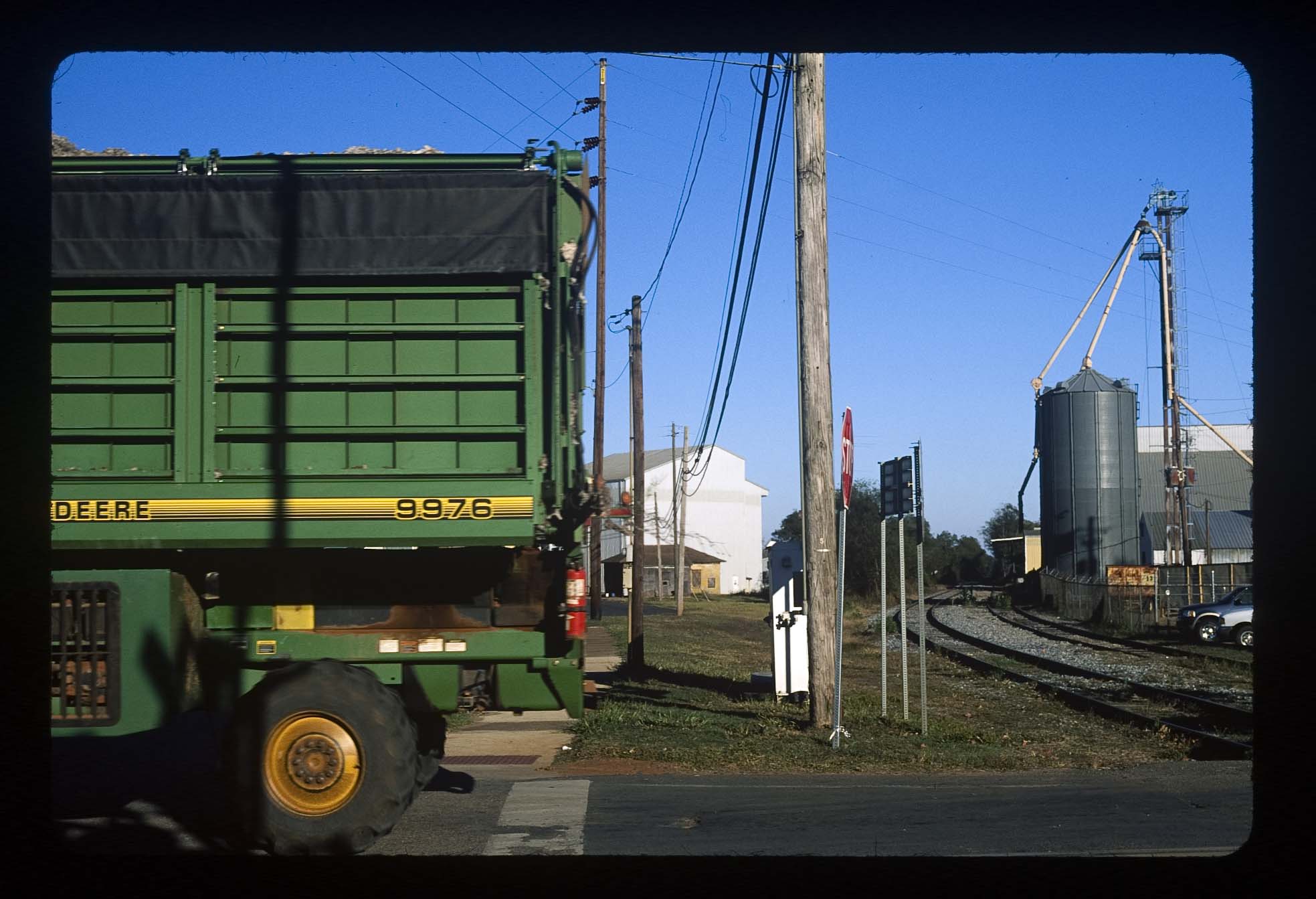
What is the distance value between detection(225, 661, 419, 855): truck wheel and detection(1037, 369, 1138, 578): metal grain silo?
1708 inches

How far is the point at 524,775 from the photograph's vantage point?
9773 mm

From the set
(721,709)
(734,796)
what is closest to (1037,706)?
(721,709)

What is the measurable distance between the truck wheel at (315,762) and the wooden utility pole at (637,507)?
483 inches

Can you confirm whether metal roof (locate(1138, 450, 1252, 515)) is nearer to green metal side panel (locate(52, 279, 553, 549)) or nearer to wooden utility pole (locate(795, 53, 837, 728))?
wooden utility pole (locate(795, 53, 837, 728))

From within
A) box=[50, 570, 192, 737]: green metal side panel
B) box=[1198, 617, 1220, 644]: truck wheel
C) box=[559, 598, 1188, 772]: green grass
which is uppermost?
box=[50, 570, 192, 737]: green metal side panel

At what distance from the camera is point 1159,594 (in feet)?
120

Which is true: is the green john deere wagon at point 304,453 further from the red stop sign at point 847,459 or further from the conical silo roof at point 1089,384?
the conical silo roof at point 1089,384

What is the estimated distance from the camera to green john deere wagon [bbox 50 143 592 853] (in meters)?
6.54

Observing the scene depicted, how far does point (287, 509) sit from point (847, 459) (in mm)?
6495

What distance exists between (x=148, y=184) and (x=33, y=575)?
4419mm

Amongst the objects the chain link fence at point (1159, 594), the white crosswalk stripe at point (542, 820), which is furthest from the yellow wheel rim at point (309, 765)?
the chain link fence at point (1159, 594)

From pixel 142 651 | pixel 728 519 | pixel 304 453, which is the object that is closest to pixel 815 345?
pixel 304 453

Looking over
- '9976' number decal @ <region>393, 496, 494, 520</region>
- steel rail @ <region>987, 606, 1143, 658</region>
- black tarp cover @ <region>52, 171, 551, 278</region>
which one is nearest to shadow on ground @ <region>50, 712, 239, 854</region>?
'9976' number decal @ <region>393, 496, 494, 520</region>

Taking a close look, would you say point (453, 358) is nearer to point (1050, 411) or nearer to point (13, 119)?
point (13, 119)
